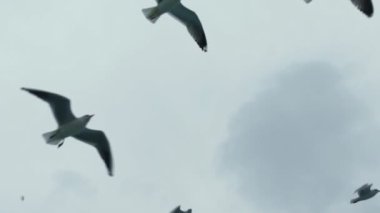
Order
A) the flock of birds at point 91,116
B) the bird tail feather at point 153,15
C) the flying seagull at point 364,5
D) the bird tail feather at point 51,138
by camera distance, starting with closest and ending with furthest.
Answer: the bird tail feather at point 51,138
the flock of birds at point 91,116
the bird tail feather at point 153,15
the flying seagull at point 364,5

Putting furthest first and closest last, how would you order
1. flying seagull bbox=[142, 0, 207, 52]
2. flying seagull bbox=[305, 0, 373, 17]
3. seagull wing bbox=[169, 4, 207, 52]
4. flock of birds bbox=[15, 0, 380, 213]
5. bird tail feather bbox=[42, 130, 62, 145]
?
seagull wing bbox=[169, 4, 207, 52]
flying seagull bbox=[142, 0, 207, 52]
flying seagull bbox=[305, 0, 373, 17]
flock of birds bbox=[15, 0, 380, 213]
bird tail feather bbox=[42, 130, 62, 145]

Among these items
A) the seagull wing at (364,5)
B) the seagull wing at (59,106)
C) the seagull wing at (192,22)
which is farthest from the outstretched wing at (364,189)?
the seagull wing at (59,106)

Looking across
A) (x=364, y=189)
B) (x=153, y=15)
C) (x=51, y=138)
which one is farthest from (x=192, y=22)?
(x=364, y=189)

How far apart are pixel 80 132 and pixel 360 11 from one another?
11.8 meters

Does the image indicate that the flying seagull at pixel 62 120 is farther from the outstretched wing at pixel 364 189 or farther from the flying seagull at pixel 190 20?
the outstretched wing at pixel 364 189

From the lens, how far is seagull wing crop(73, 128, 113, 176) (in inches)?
1298

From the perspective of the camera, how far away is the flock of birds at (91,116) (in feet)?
102

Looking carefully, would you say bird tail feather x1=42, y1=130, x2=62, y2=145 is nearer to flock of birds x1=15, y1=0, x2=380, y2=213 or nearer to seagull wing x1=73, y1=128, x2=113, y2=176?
flock of birds x1=15, y1=0, x2=380, y2=213

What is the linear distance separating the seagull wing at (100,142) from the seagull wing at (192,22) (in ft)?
19.8

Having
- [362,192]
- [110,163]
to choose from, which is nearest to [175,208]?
[110,163]

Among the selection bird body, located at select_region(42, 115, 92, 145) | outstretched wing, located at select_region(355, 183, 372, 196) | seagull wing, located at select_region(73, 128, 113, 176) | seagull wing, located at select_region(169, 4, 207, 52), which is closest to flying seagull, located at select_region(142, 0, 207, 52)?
seagull wing, located at select_region(169, 4, 207, 52)

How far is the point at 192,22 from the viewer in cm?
3597

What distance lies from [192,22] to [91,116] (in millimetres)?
6687

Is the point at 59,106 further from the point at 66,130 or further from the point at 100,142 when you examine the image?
the point at 100,142
